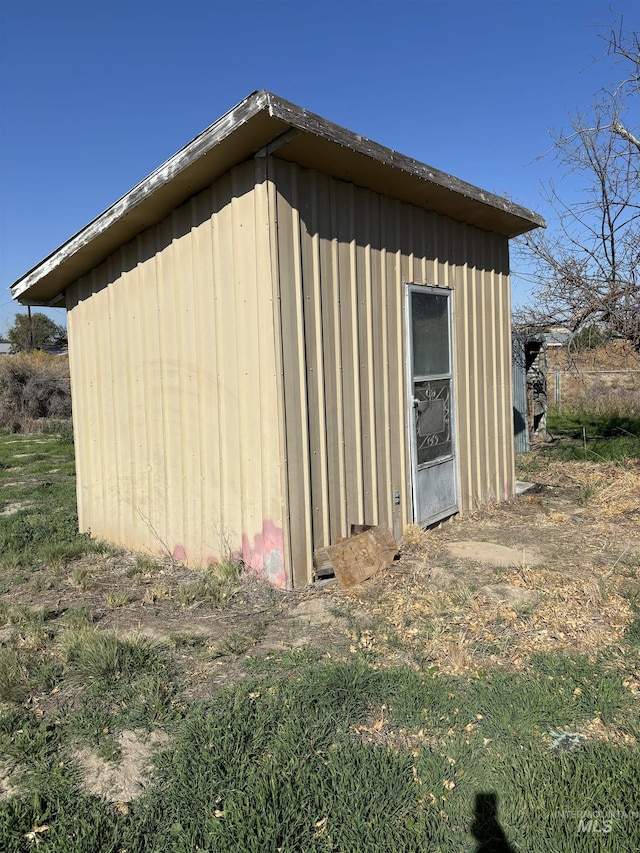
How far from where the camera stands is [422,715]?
2.77 m

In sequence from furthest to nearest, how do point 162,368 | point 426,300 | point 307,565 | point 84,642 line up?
point 426,300, point 162,368, point 307,565, point 84,642

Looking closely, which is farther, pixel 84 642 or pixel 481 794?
pixel 84 642

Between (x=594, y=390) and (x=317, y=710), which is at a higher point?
(x=594, y=390)

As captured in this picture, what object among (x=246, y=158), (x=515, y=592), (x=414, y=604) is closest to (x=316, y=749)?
(x=414, y=604)

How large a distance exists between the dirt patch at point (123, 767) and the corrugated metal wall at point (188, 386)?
5.96 feet

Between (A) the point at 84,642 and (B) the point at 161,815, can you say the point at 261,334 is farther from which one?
(B) the point at 161,815

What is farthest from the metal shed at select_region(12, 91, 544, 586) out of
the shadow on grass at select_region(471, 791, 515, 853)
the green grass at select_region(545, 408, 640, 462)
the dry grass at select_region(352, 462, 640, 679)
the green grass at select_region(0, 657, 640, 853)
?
the green grass at select_region(545, 408, 640, 462)

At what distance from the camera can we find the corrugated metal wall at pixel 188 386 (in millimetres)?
4410

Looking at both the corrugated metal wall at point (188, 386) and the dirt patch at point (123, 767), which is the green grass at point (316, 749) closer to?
the dirt patch at point (123, 767)

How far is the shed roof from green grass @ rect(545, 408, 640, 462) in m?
4.77

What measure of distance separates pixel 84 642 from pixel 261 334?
7.41 feet

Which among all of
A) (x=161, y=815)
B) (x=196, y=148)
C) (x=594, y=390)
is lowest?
(x=161, y=815)

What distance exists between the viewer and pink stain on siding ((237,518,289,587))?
4.41 metres

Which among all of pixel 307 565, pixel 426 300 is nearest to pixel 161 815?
pixel 307 565
